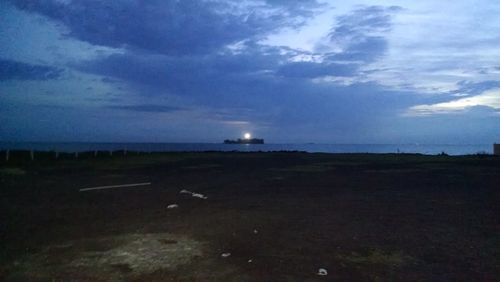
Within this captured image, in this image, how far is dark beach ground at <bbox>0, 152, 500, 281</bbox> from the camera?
5750mm

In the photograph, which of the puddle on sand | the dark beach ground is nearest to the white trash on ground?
the dark beach ground

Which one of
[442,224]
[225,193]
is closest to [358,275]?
[442,224]

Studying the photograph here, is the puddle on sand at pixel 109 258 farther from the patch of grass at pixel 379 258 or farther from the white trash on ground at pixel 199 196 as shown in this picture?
the white trash on ground at pixel 199 196

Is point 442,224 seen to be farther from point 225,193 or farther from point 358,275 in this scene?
point 225,193

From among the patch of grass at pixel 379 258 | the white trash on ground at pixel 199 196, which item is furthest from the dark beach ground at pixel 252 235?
the white trash on ground at pixel 199 196

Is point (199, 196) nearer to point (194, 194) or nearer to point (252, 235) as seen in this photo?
point (194, 194)

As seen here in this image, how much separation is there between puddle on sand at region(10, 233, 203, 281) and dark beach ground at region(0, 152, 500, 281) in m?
0.02

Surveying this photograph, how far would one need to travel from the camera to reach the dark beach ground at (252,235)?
575cm

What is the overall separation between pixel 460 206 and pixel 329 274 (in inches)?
298

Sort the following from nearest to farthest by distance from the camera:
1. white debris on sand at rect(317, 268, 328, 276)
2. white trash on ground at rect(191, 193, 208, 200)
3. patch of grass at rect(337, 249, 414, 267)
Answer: white debris on sand at rect(317, 268, 328, 276) → patch of grass at rect(337, 249, 414, 267) → white trash on ground at rect(191, 193, 208, 200)

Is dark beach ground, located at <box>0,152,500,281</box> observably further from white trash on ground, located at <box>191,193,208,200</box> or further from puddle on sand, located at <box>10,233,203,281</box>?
white trash on ground, located at <box>191,193,208,200</box>

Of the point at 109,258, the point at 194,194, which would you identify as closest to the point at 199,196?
the point at 194,194

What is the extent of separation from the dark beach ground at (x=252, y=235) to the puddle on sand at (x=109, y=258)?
0.06 ft

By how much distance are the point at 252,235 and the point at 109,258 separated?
2936 mm
